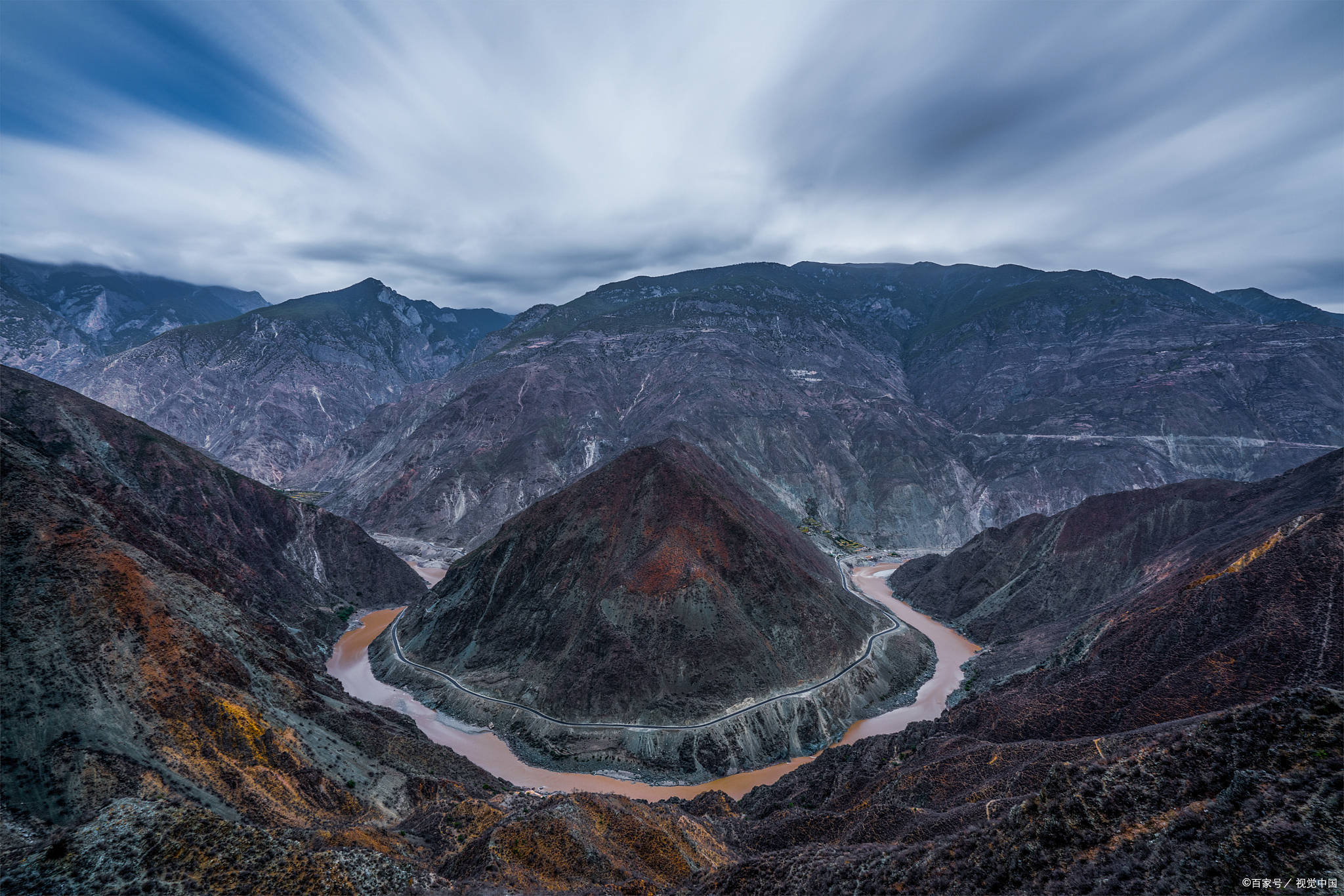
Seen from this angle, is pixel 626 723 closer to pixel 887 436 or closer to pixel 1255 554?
pixel 1255 554

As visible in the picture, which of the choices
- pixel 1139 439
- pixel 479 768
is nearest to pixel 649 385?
pixel 1139 439

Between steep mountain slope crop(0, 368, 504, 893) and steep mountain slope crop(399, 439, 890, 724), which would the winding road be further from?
steep mountain slope crop(0, 368, 504, 893)

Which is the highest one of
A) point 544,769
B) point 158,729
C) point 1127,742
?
point 158,729

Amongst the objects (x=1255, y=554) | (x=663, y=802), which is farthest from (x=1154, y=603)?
(x=663, y=802)

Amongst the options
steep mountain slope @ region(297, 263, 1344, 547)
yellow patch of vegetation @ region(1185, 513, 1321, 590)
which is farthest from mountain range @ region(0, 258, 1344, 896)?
steep mountain slope @ region(297, 263, 1344, 547)

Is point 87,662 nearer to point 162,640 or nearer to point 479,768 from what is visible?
point 162,640
